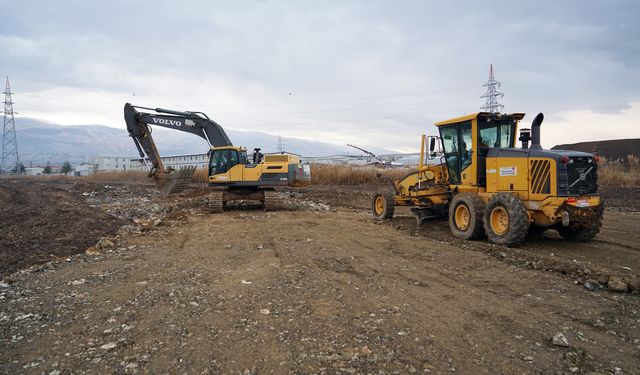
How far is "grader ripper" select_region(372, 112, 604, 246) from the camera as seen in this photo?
759 cm

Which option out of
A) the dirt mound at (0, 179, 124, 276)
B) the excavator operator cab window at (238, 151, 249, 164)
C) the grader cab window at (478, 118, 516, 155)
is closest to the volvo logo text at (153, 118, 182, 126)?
the excavator operator cab window at (238, 151, 249, 164)

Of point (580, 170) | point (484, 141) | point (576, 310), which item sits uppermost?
point (484, 141)

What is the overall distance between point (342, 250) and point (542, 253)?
3.61m

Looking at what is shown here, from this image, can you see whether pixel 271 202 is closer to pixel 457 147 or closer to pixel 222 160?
pixel 222 160

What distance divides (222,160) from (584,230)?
10.8m

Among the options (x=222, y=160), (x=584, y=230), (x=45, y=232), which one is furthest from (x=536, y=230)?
(x=45, y=232)

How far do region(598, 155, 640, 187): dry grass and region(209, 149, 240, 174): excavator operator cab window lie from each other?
18.4 metres

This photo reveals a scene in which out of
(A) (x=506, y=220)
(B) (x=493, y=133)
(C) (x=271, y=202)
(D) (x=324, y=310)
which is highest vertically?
(B) (x=493, y=133)

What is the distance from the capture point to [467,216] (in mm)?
9172

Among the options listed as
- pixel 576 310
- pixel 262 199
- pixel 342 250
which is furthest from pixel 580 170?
pixel 262 199

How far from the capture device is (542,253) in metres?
7.54

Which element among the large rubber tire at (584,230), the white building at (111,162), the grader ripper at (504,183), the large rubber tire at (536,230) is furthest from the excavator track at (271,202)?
the white building at (111,162)

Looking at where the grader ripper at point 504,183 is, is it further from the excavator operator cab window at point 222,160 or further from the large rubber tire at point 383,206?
the excavator operator cab window at point 222,160

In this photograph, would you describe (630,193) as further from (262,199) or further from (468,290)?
(468,290)
